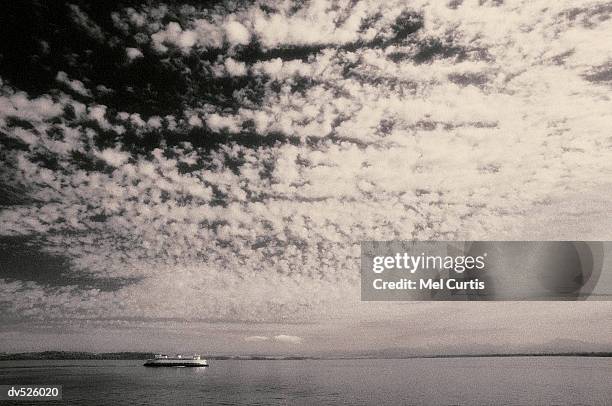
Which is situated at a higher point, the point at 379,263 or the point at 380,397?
the point at 379,263

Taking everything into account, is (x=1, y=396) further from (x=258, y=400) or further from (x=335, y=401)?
(x=335, y=401)

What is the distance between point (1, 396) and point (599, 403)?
109 m

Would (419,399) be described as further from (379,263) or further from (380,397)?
(379,263)

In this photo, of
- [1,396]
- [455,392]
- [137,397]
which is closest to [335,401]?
[455,392]

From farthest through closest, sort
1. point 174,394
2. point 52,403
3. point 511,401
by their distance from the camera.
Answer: point 174,394 → point 511,401 → point 52,403

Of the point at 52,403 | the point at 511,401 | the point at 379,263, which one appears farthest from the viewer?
the point at 511,401

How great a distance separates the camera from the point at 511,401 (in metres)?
85.5

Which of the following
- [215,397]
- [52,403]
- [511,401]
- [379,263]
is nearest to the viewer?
[379,263]

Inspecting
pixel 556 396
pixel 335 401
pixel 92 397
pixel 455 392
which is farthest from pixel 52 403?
pixel 556 396

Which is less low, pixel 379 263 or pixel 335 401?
pixel 379 263

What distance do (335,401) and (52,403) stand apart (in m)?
48.2

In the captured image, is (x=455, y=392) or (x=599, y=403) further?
(x=455, y=392)

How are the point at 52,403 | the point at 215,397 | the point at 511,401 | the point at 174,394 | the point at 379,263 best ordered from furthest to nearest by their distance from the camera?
1. the point at 174,394
2. the point at 215,397
3. the point at 511,401
4. the point at 52,403
5. the point at 379,263

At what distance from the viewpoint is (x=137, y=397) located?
3521 inches
